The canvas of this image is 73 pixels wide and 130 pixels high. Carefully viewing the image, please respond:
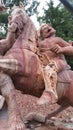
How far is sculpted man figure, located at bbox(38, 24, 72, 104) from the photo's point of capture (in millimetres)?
2936

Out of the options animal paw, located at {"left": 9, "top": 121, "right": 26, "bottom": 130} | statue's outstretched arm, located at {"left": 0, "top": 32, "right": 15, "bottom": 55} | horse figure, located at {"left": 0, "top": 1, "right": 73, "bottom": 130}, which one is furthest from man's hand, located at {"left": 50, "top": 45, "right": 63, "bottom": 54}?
animal paw, located at {"left": 9, "top": 121, "right": 26, "bottom": 130}

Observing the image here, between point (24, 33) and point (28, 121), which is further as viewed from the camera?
point (28, 121)

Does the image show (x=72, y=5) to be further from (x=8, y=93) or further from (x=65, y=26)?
(x=65, y=26)

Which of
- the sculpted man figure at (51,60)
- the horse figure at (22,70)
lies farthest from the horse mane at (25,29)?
the sculpted man figure at (51,60)

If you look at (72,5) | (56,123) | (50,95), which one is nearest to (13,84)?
(50,95)

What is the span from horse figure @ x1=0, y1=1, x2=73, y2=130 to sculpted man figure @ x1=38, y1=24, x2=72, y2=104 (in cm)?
6

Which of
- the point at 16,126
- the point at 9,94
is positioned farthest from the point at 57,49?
the point at 16,126

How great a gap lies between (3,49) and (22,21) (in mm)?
276

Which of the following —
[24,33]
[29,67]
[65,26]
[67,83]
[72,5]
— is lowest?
[65,26]

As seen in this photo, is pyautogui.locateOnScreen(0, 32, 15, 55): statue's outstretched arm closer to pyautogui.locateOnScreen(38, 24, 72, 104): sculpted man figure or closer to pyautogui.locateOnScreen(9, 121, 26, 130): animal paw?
pyautogui.locateOnScreen(38, 24, 72, 104): sculpted man figure

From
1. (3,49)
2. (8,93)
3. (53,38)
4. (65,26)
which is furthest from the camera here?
(65,26)

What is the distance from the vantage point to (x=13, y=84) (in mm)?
2914

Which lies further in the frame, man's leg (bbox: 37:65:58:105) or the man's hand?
the man's hand

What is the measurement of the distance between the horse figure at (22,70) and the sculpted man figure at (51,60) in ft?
0.21
